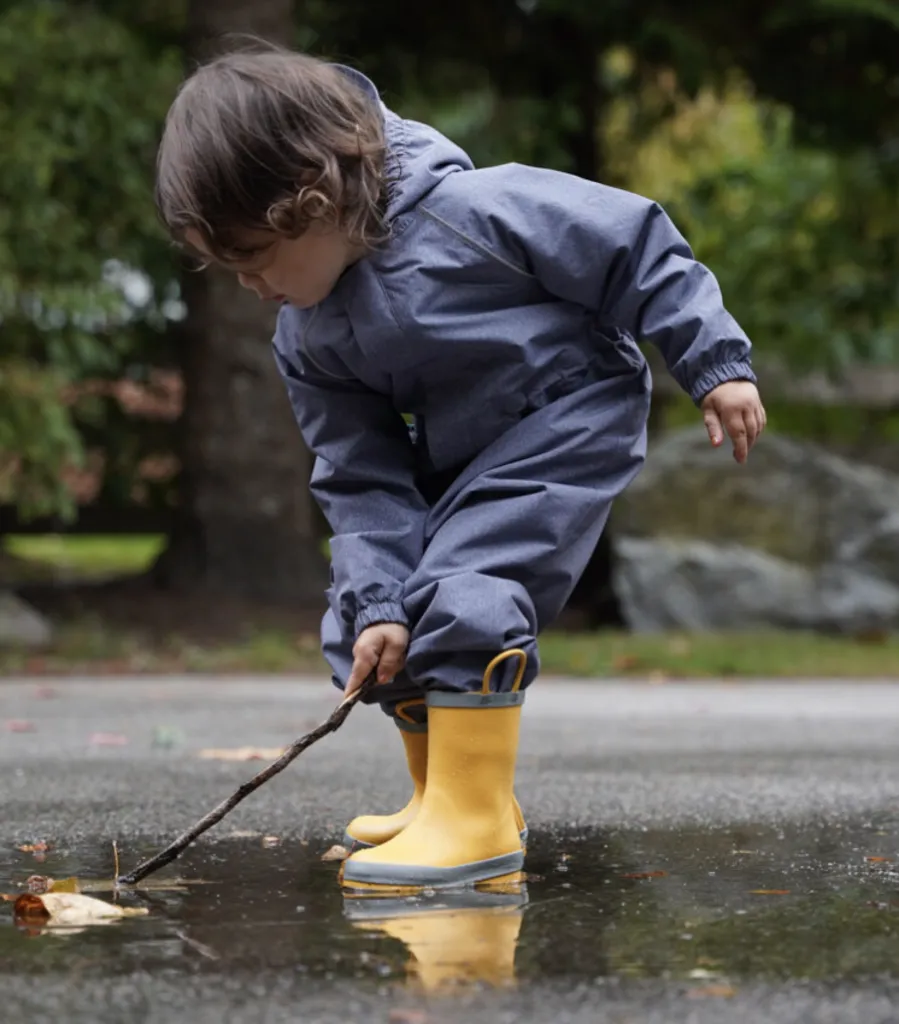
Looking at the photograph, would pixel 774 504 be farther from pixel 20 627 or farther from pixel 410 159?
pixel 410 159

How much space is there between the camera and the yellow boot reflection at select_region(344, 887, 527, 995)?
6.10ft

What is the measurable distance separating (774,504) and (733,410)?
699 centimetres

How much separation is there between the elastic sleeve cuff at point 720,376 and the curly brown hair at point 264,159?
51cm

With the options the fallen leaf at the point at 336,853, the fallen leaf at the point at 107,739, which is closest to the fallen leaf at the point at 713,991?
the fallen leaf at the point at 336,853

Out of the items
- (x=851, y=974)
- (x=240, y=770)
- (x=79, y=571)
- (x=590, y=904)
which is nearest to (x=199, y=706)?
(x=240, y=770)

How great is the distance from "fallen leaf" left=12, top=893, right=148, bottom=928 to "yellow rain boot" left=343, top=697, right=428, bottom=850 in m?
0.57

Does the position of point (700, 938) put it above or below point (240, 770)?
above

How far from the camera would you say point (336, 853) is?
279 cm

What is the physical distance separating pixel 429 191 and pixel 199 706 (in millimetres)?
3726

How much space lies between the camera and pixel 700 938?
2.06 meters

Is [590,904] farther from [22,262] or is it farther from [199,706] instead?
[22,262]

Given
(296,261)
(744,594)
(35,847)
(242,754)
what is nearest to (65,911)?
(35,847)

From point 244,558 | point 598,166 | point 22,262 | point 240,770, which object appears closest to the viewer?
point 240,770

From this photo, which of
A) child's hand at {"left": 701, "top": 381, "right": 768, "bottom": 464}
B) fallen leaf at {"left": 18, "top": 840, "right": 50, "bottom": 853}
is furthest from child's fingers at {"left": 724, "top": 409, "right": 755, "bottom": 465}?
fallen leaf at {"left": 18, "top": 840, "right": 50, "bottom": 853}
